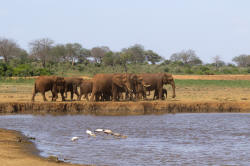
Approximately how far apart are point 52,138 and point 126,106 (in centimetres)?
781

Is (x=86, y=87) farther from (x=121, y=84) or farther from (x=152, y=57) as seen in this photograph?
(x=152, y=57)

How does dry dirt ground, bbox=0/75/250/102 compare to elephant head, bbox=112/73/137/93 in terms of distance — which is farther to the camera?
dry dirt ground, bbox=0/75/250/102

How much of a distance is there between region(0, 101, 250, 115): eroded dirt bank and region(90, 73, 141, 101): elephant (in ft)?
5.08

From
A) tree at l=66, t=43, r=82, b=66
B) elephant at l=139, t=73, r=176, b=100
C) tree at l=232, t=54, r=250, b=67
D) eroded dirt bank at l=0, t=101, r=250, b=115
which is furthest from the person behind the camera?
tree at l=232, t=54, r=250, b=67

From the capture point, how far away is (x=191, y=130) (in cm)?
1484

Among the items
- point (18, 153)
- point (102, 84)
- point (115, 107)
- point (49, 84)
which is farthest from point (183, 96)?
point (18, 153)

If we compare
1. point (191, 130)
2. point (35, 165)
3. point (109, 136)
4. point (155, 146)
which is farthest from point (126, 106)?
point (35, 165)

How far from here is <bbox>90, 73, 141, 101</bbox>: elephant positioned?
71.8 ft

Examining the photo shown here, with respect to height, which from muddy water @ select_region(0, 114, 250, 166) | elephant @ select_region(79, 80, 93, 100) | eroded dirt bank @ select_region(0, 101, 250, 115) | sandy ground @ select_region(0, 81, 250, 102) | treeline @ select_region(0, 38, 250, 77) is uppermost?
treeline @ select_region(0, 38, 250, 77)

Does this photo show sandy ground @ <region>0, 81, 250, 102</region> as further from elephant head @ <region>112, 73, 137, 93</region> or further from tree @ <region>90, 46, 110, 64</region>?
tree @ <region>90, 46, 110, 64</region>

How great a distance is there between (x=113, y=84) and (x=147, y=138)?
9358 millimetres

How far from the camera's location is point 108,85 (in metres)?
22.3

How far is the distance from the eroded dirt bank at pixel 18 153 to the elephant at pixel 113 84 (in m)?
10.1

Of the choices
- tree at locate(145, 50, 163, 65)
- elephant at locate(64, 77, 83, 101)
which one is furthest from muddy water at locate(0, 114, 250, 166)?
tree at locate(145, 50, 163, 65)
